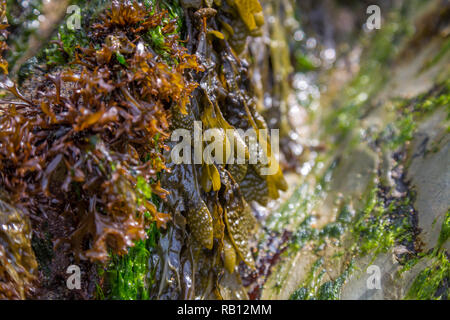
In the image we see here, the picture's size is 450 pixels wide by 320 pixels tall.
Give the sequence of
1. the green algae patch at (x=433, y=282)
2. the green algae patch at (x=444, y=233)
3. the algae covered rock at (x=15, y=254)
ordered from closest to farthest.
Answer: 1. the algae covered rock at (x=15, y=254)
2. the green algae patch at (x=433, y=282)
3. the green algae patch at (x=444, y=233)

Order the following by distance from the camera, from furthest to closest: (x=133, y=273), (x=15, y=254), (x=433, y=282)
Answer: (x=133, y=273) → (x=433, y=282) → (x=15, y=254)

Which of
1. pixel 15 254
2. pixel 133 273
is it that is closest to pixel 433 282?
pixel 133 273

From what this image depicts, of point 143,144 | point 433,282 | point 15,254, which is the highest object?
point 143,144

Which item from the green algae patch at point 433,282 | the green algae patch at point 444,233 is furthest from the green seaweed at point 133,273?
the green algae patch at point 444,233

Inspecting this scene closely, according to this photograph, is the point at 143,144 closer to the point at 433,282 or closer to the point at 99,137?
the point at 99,137

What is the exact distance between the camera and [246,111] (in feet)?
7.69

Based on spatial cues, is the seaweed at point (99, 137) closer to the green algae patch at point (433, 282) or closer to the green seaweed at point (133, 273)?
the green seaweed at point (133, 273)

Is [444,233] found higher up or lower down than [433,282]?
higher up

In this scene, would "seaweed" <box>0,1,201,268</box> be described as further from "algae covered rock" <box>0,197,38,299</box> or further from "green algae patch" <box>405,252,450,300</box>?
"green algae patch" <box>405,252,450,300</box>

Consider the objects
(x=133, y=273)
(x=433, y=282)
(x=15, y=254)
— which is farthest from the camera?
(x=133, y=273)

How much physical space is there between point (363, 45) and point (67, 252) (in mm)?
4004

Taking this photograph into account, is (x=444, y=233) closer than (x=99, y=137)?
No
